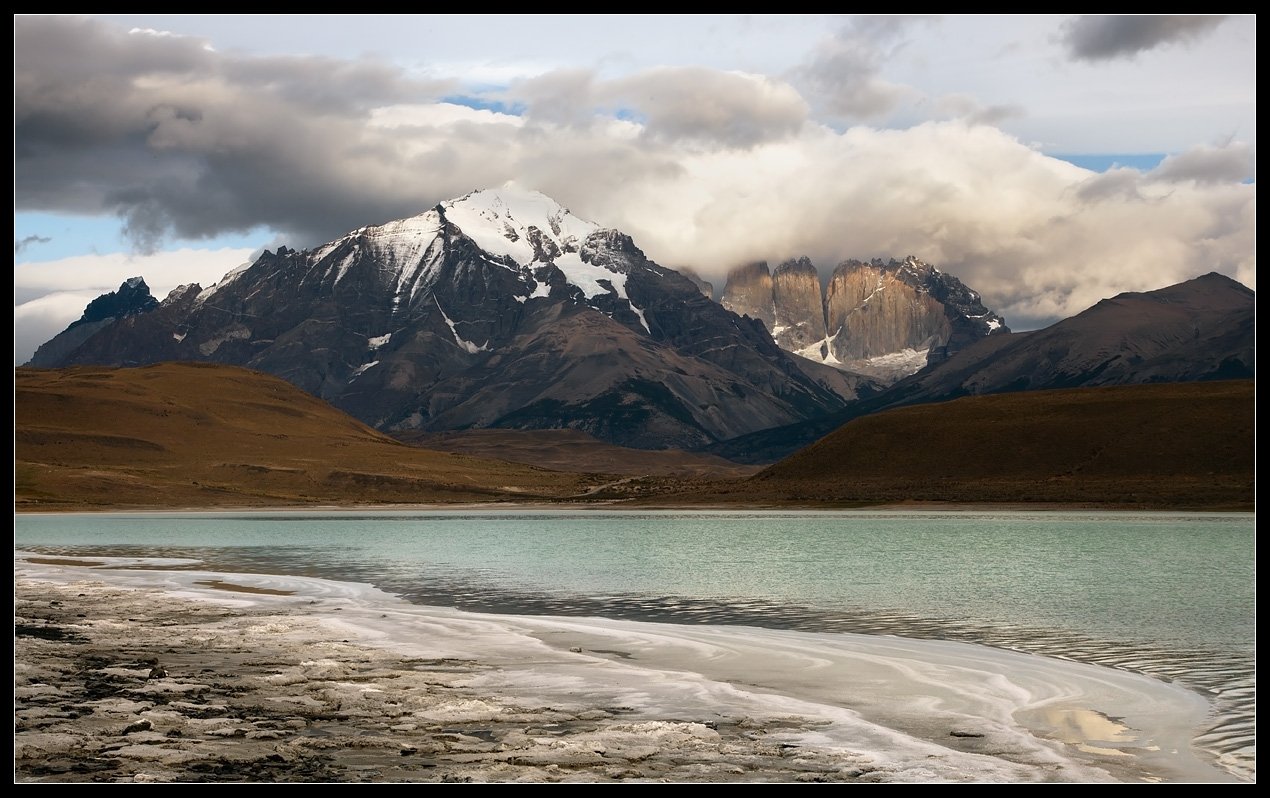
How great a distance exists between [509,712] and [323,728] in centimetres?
352

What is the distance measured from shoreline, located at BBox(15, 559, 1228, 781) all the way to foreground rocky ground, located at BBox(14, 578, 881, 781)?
6cm

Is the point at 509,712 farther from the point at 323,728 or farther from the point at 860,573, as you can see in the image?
the point at 860,573

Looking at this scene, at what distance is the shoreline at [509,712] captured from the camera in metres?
18.1

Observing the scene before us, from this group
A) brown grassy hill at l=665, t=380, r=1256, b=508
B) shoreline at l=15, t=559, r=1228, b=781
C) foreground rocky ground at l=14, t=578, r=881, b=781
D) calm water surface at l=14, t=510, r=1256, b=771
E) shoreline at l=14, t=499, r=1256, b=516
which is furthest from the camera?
brown grassy hill at l=665, t=380, r=1256, b=508

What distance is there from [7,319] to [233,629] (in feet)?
81.1

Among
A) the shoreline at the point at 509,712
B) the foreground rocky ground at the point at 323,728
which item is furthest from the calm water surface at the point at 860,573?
the foreground rocky ground at the point at 323,728

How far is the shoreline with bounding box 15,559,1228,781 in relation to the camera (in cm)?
1808

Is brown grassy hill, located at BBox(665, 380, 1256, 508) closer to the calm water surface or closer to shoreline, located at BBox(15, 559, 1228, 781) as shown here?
the calm water surface

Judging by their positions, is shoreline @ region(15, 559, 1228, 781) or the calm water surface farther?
the calm water surface

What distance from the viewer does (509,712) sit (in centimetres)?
2258

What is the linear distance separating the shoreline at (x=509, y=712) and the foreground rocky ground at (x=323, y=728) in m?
0.06

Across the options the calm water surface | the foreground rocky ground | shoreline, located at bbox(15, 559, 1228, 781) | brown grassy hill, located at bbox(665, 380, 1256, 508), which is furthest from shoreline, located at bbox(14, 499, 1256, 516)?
the foreground rocky ground

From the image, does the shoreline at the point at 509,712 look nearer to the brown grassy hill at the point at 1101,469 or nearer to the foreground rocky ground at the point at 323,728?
the foreground rocky ground at the point at 323,728

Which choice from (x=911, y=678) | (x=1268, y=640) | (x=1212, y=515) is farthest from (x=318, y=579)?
(x=1212, y=515)
